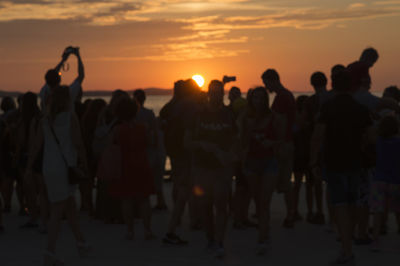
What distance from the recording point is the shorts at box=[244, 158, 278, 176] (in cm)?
752

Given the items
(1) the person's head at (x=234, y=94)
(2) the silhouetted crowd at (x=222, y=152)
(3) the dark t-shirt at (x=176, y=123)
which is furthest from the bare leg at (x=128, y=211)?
(1) the person's head at (x=234, y=94)

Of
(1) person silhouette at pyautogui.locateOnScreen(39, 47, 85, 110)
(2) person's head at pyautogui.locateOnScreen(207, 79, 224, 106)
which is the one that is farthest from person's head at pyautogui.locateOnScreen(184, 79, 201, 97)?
(1) person silhouette at pyautogui.locateOnScreen(39, 47, 85, 110)

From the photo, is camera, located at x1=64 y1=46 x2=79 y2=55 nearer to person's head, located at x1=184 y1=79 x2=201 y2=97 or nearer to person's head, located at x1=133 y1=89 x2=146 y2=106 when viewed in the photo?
person's head, located at x1=133 y1=89 x2=146 y2=106

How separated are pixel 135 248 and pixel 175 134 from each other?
1.53 metres

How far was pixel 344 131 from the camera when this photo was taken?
22.8ft

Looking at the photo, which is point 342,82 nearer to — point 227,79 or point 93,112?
point 227,79

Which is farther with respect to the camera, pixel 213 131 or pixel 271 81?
pixel 271 81

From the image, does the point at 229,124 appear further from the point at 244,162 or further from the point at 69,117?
the point at 69,117

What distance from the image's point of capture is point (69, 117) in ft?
23.5

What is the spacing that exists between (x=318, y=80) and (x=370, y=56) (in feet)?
2.63

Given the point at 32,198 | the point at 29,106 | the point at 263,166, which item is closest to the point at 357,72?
the point at 263,166

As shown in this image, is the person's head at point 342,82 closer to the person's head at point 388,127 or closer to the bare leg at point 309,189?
the person's head at point 388,127

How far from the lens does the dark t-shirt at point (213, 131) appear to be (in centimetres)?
744

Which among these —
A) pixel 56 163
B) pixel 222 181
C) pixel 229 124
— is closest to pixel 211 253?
pixel 222 181
